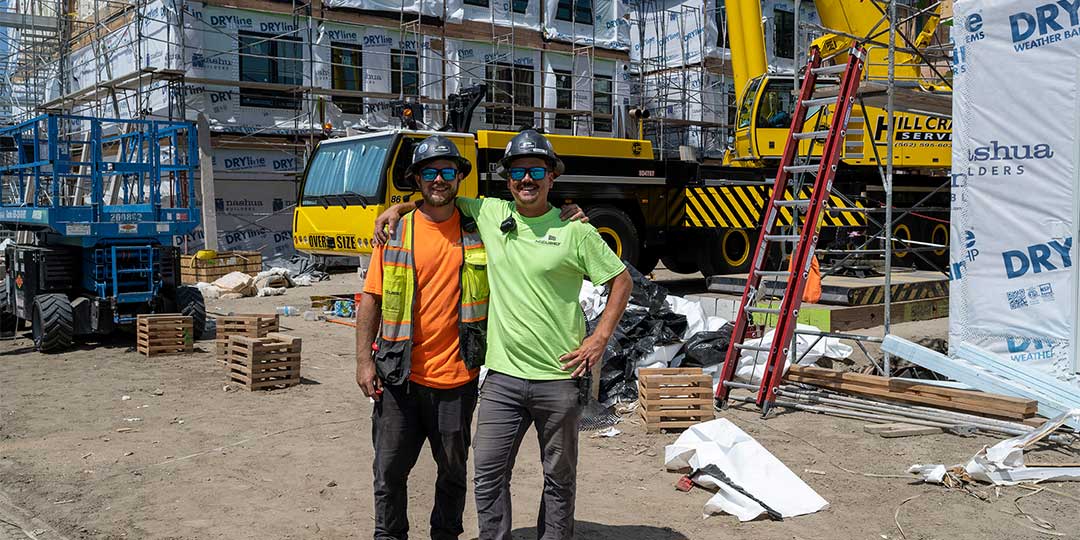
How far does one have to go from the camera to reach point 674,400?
23.1ft

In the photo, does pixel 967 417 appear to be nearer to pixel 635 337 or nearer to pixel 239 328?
pixel 635 337

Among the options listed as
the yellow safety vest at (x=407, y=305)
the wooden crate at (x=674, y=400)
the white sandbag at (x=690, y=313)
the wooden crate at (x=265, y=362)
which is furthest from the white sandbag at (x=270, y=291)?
the yellow safety vest at (x=407, y=305)

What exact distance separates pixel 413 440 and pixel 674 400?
3.36 m

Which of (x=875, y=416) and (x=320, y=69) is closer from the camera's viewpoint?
(x=875, y=416)

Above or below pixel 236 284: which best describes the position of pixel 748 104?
above

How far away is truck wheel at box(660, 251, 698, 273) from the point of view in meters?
16.9

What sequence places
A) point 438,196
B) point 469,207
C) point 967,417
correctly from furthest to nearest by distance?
point 967,417 < point 469,207 < point 438,196

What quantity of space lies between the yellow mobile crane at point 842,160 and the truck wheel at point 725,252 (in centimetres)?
5

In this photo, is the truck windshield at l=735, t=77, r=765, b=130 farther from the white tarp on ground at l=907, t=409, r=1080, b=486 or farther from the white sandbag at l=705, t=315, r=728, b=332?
the white tarp on ground at l=907, t=409, r=1080, b=486

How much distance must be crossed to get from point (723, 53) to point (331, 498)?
2600 cm

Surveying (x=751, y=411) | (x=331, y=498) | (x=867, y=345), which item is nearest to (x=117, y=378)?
(x=331, y=498)

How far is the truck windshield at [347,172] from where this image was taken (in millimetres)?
12719

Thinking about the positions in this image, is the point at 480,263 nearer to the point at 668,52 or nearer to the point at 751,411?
the point at 751,411

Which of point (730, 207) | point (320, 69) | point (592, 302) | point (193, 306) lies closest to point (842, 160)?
point (730, 207)
